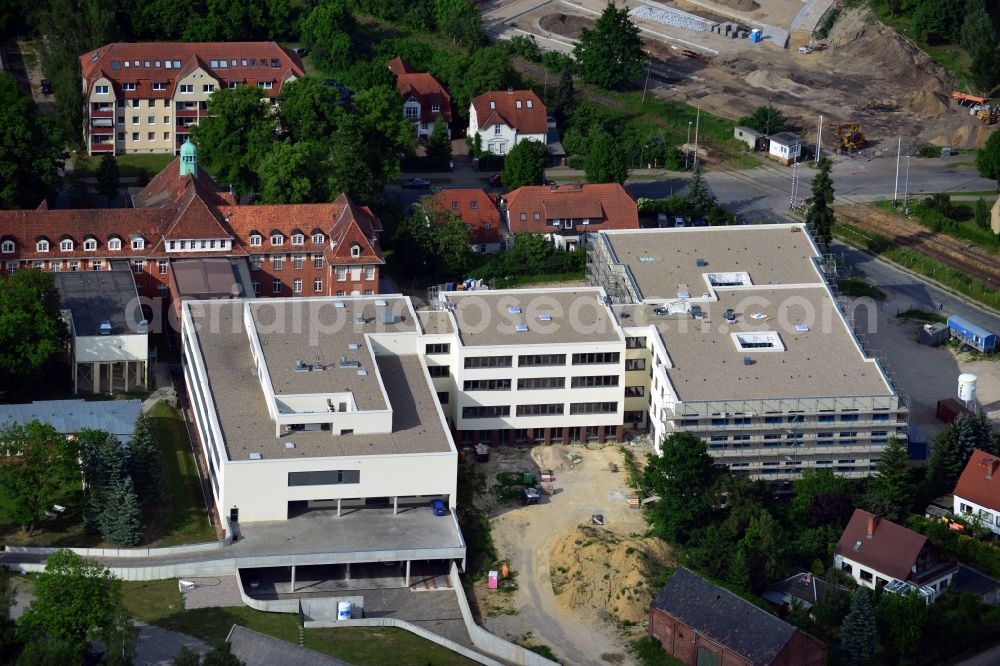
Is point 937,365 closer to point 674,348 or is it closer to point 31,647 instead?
point 674,348

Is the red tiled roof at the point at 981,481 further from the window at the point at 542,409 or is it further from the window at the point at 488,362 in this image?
the window at the point at 488,362

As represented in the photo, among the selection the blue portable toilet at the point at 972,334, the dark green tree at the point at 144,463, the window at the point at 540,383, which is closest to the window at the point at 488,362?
the window at the point at 540,383

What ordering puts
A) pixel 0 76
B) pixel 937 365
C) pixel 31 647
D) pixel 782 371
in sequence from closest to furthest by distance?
pixel 31 647, pixel 782 371, pixel 937 365, pixel 0 76

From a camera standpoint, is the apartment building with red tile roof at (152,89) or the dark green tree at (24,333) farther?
the apartment building with red tile roof at (152,89)

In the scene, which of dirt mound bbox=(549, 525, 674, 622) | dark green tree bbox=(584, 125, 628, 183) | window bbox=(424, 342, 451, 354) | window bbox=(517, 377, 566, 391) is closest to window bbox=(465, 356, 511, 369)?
window bbox=(517, 377, 566, 391)

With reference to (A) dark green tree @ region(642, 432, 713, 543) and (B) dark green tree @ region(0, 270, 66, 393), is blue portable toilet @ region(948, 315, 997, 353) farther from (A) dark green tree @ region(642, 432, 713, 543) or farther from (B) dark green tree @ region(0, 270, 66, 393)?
(B) dark green tree @ region(0, 270, 66, 393)

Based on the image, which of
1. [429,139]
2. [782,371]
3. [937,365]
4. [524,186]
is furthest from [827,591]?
[429,139]
